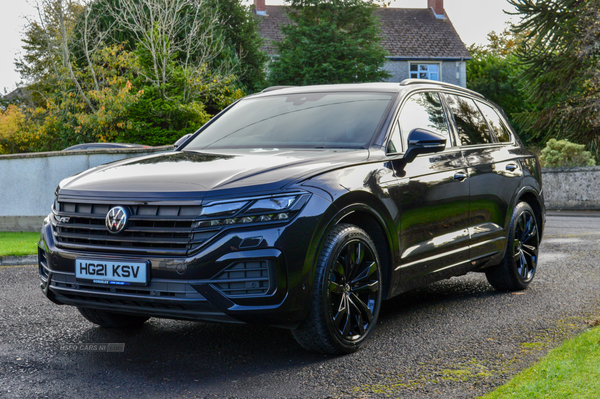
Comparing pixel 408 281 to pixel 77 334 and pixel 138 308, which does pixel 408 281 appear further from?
pixel 77 334

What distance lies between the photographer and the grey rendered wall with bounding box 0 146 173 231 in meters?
13.0

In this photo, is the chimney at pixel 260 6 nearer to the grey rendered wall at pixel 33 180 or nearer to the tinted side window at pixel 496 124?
the grey rendered wall at pixel 33 180

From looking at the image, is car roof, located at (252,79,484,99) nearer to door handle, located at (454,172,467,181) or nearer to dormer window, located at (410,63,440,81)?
door handle, located at (454,172,467,181)

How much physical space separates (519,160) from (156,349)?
13.1ft

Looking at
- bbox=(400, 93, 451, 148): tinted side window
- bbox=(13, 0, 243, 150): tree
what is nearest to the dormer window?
bbox=(13, 0, 243, 150): tree

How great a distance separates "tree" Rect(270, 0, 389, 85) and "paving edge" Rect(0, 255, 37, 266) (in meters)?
23.3

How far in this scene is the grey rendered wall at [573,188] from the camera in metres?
20.1

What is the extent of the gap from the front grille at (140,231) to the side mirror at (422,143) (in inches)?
69.5

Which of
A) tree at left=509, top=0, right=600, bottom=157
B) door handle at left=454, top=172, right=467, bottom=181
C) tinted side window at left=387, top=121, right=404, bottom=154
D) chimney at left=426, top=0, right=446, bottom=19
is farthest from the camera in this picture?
chimney at left=426, top=0, right=446, bottom=19

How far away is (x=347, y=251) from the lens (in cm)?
421

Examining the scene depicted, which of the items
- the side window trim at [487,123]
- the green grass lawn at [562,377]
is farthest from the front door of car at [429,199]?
the green grass lawn at [562,377]

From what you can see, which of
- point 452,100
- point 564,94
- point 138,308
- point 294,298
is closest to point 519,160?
point 452,100

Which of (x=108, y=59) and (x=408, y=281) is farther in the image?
(x=108, y=59)

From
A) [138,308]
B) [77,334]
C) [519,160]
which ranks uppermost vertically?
[519,160]
